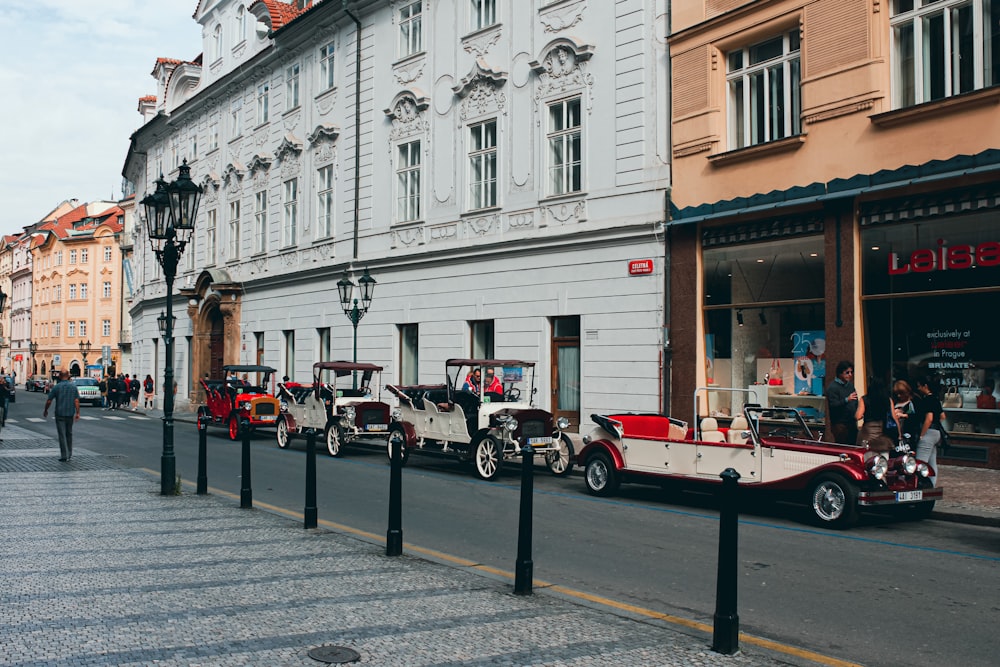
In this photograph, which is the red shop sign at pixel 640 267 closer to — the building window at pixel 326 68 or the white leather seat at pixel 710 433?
the white leather seat at pixel 710 433

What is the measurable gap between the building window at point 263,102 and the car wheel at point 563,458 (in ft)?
77.5

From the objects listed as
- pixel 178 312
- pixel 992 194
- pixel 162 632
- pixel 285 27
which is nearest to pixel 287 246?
pixel 285 27

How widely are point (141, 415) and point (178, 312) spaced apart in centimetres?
527

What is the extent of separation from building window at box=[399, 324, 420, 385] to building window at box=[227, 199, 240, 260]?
13.3 m

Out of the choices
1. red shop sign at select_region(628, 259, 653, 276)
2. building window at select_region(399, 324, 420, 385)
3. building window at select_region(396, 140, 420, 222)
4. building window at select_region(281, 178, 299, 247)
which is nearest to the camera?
red shop sign at select_region(628, 259, 653, 276)

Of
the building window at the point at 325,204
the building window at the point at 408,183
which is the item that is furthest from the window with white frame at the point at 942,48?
the building window at the point at 325,204

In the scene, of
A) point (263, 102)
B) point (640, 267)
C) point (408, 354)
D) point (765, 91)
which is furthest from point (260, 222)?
point (765, 91)

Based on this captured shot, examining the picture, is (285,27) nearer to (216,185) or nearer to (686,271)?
(216,185)

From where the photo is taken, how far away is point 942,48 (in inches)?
589

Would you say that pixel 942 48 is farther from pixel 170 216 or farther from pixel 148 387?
pixel 148 387

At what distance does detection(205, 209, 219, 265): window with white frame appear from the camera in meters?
40.2

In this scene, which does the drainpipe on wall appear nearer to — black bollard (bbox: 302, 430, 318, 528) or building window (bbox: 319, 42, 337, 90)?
building window (bbox: 319, 42, 337, 90)

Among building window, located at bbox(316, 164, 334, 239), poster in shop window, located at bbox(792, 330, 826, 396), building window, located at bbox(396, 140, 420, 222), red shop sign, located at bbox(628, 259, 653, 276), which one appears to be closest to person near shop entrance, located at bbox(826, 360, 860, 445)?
poster in shop window, located at bbox(792, 330, 826, 396)

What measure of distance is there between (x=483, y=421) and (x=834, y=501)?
269 inches
